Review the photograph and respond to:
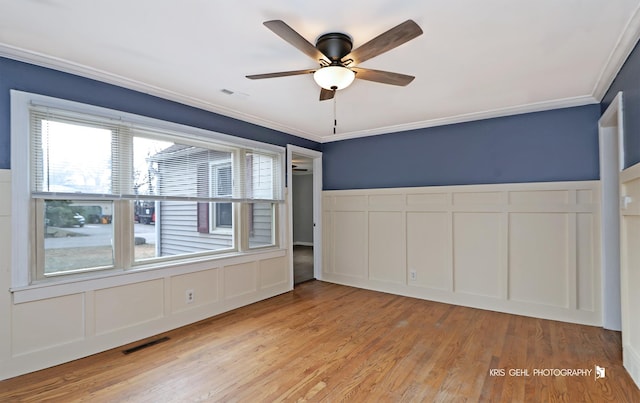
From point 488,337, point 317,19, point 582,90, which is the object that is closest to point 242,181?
point 317,19

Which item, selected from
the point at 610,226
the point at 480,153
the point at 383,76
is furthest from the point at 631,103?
the point at 383,76

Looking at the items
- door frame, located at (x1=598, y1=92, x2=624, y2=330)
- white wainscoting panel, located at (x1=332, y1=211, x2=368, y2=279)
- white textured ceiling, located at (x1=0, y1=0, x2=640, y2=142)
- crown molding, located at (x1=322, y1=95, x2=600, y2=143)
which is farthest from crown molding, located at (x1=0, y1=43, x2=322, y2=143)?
door frame, located at (x1=598, y1=92, x2=624, y2=330)

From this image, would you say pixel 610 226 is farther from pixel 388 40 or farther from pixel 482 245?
pixel 388 40

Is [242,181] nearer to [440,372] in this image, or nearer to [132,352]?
[132,352]

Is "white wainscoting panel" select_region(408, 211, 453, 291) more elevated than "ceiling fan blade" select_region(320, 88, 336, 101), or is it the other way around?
"ceiling fan blade" select_region(320, 88, 336, 101)

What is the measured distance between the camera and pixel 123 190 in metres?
2.85

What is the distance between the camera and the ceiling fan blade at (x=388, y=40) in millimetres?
1646

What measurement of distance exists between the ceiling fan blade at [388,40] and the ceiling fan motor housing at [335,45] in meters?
0.06

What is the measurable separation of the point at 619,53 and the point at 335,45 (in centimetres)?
215

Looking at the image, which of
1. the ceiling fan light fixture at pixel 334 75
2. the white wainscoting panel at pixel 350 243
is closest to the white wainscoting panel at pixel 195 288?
the white wainscoting panel at pixel 350 243

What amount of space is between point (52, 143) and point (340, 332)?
3.04 metres

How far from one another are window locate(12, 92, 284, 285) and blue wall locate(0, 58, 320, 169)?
7 cm

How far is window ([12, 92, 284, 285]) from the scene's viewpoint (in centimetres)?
243

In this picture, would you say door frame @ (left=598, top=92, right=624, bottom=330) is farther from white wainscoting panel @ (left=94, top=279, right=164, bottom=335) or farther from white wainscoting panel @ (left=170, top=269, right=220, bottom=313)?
white wainscoting panel @ (left=94, top=279, right=164, bottom=335)
